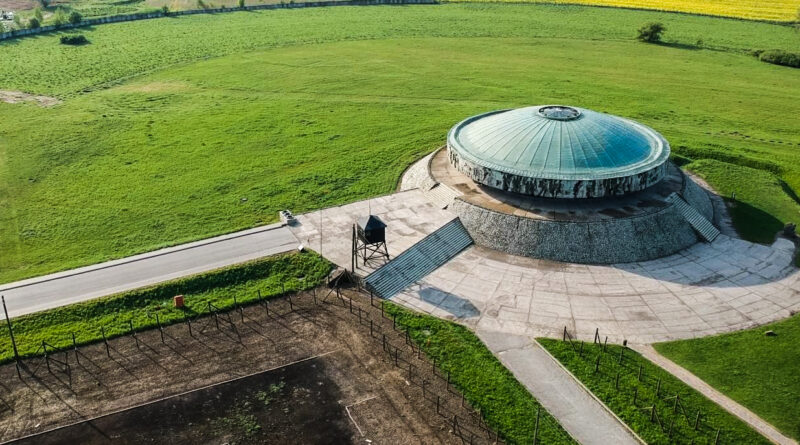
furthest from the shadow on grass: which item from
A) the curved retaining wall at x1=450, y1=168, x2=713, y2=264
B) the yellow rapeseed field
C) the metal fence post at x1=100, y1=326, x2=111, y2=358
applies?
the yellow rapeseed field

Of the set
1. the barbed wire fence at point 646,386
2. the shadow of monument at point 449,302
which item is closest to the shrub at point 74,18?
the shadow of monument at point 449,302

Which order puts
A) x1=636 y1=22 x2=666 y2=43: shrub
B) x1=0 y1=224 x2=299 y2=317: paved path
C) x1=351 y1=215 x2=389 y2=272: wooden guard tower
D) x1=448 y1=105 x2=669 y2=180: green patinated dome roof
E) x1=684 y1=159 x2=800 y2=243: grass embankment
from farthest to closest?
x1=636 y1=22 x2=666 y2=43: shrub → x1=684 y1=159 x2=800 y2=243: grass embankment → x1=448 y1=105 x2=669 y2=180: green patinated dome roof → x1=351 y1=215 x2=389 y2=272: wooden guard tower → x1=0 y1=224 x2=299 y2=317: paved path

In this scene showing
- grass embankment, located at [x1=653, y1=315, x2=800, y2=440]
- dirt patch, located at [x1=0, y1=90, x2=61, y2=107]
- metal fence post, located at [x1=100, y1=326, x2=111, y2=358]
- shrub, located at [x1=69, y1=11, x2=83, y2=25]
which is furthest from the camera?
shrub, located at [x1=69, y1=11, x2=83, y2=25]

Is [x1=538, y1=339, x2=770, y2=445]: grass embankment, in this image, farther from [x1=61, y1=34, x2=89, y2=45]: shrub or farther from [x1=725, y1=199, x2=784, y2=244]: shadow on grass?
[x1=61, y1=34, x2=89, y2=45]: shrub

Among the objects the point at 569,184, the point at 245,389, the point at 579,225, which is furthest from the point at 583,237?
the point at 245,389

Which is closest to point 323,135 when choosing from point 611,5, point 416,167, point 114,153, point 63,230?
point 416,167

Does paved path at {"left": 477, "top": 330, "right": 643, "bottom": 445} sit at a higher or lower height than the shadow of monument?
lower
